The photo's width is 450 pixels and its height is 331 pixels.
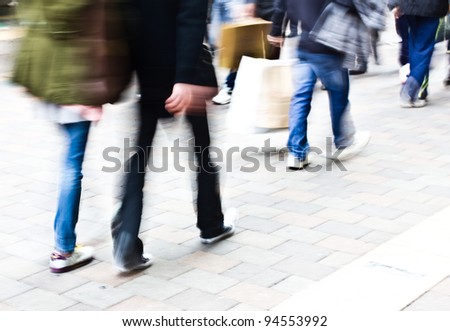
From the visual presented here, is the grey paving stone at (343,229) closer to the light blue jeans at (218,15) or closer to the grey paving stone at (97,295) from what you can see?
the grey paving stone at (97,295)

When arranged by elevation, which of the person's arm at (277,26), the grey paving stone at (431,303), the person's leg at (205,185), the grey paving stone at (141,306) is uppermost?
the person's arm at (277,26)

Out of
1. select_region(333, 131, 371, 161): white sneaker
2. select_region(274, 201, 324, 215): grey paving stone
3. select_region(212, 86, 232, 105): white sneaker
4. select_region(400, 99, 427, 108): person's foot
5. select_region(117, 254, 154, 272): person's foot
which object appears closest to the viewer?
select_region(117, 254, 154, 272): person's foot

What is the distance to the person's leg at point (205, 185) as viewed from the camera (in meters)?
4.21

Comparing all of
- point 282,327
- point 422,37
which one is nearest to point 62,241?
point 282,327

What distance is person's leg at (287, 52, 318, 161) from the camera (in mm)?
5914

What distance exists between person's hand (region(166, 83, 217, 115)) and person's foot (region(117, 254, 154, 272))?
83cm

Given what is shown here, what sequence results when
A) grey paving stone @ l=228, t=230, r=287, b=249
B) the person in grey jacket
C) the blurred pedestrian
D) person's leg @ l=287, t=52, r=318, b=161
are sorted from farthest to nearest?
A: the person in grey jacket < person's leg @ l=287, t=52, r=318, b=161 < the blurred pedestrian < grey paving stone @ l=228, t=230, r=287, b=249

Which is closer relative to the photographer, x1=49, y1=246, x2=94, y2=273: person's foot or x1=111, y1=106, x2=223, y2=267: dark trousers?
x1=111, y1=106, x2=223, y2=267: dark trousers

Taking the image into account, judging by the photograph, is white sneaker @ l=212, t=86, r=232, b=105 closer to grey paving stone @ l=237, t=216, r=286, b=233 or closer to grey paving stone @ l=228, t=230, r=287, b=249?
grey paving stone @ l=237, t=216, r=286, b=233

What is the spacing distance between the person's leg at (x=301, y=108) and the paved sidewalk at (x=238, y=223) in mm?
180

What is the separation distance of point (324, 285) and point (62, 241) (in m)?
1.38

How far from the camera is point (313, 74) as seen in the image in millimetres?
5906

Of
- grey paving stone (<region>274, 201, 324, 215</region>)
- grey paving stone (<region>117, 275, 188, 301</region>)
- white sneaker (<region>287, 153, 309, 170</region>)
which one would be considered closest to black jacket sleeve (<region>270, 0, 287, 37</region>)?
white sneaker (<region>287, 153, 309, 170</region>)

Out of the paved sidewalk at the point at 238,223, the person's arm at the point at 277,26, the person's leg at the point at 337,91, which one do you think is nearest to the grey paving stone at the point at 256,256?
the paved sidewalk at the point at 238,223
